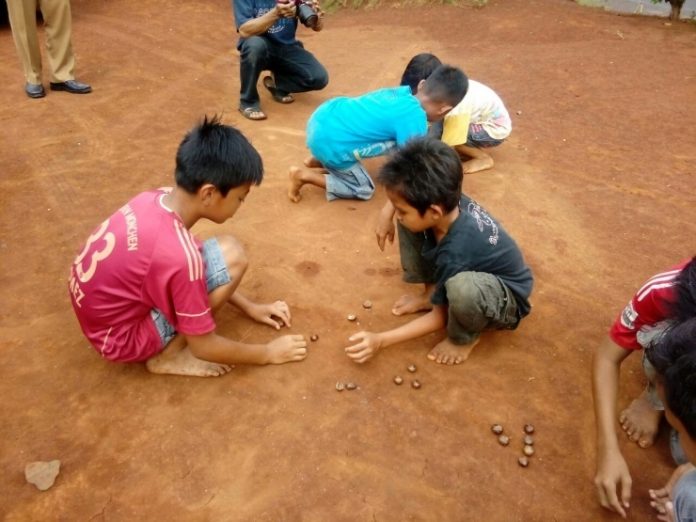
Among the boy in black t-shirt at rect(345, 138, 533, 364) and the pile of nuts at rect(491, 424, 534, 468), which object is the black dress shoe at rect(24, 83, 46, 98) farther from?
the pile of nuts at rect(491, 424, 534, 468)

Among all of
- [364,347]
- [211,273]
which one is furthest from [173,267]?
[364,347]

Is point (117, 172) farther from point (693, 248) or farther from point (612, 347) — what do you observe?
point (693, 248)

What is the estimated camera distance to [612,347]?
229 cm

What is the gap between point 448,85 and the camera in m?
3.45

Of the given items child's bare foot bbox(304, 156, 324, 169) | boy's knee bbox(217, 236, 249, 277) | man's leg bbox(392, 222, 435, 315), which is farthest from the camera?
child's bare foot bbox(304, 156, 324, 169)

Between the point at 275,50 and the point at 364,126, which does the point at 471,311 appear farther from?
the point at 275,50

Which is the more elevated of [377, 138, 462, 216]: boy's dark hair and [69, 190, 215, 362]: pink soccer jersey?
[377, 138, 462, 216]: boy's dark hair

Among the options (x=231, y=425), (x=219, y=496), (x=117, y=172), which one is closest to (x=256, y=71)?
(x=117, y=172)

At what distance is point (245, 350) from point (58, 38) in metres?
4.07

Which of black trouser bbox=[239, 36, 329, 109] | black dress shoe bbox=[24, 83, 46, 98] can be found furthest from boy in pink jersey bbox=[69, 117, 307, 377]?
black dress shoe bbox=[24, 83, 46, 98]

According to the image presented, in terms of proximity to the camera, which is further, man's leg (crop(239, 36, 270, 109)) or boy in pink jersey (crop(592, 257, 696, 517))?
man's leg (crop(239, 36, 270, 109))

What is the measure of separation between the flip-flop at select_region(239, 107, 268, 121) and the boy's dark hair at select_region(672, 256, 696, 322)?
3.75 m

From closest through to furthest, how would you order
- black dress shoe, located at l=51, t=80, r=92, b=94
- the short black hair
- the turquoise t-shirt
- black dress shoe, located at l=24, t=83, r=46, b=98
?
the short black hair < the turquoise t-shirt < black dress shoe, located at l=24, t=83, r=46, b=98 < black dress shoe, located at l=51, t=80, r=92, b=94

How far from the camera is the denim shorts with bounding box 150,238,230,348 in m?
2.37
